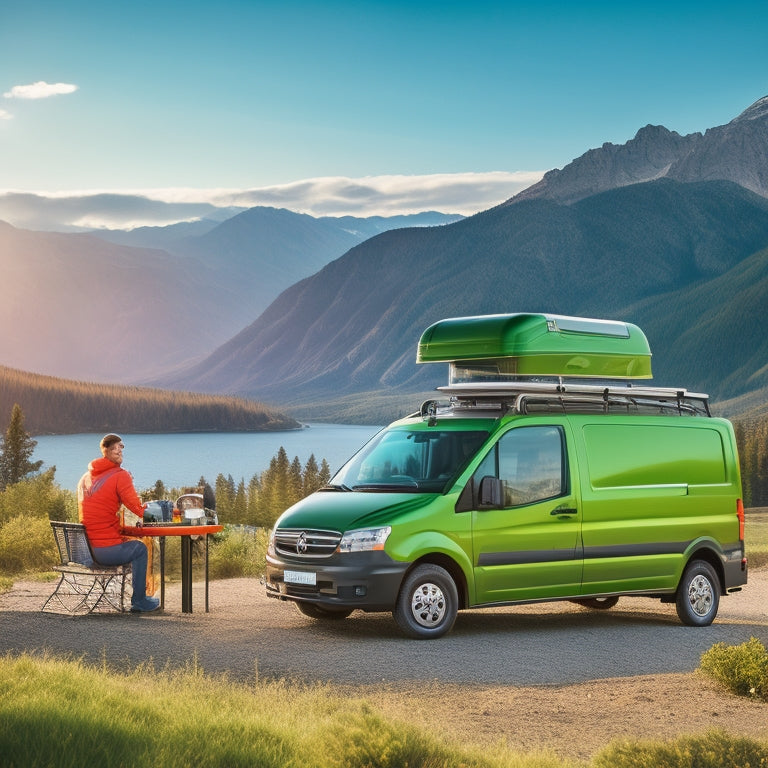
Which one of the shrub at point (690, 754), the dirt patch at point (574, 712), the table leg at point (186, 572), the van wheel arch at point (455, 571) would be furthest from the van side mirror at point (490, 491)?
the shrub at point (690, 754)

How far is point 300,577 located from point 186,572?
1834 millimetres

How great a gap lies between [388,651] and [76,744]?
4633 mm

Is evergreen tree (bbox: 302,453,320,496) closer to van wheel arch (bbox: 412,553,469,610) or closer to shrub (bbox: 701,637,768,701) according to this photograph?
van wheel arch (bbox: 412,553,469,610)

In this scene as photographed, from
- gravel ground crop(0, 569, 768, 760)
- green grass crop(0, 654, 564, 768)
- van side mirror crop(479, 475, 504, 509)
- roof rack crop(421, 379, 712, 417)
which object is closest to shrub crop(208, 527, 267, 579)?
gravel ground crop(0, 569, 768, 760)

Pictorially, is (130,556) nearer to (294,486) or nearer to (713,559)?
(713,559)

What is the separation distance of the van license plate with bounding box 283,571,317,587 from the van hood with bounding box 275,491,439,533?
1.54ft

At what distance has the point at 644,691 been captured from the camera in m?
9.41

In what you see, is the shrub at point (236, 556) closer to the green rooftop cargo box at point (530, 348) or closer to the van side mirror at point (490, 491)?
the green rooftop cargo box at point (530, 348)

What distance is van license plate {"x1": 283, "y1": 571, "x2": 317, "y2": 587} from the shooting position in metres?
11.9

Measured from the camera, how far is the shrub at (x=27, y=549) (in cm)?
2042

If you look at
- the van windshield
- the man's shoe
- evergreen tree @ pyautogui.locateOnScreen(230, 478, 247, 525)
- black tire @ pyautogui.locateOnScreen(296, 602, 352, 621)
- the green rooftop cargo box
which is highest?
the green rooftop cargo box

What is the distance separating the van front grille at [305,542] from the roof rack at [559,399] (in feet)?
6.74

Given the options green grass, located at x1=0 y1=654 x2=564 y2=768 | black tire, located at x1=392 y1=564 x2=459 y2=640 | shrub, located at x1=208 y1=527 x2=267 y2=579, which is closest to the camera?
green grass, located at x1=0 y1=654 x2=564 y2=768

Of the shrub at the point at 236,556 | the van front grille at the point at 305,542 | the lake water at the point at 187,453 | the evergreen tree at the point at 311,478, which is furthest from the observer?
the lake water at the point at 187,453
